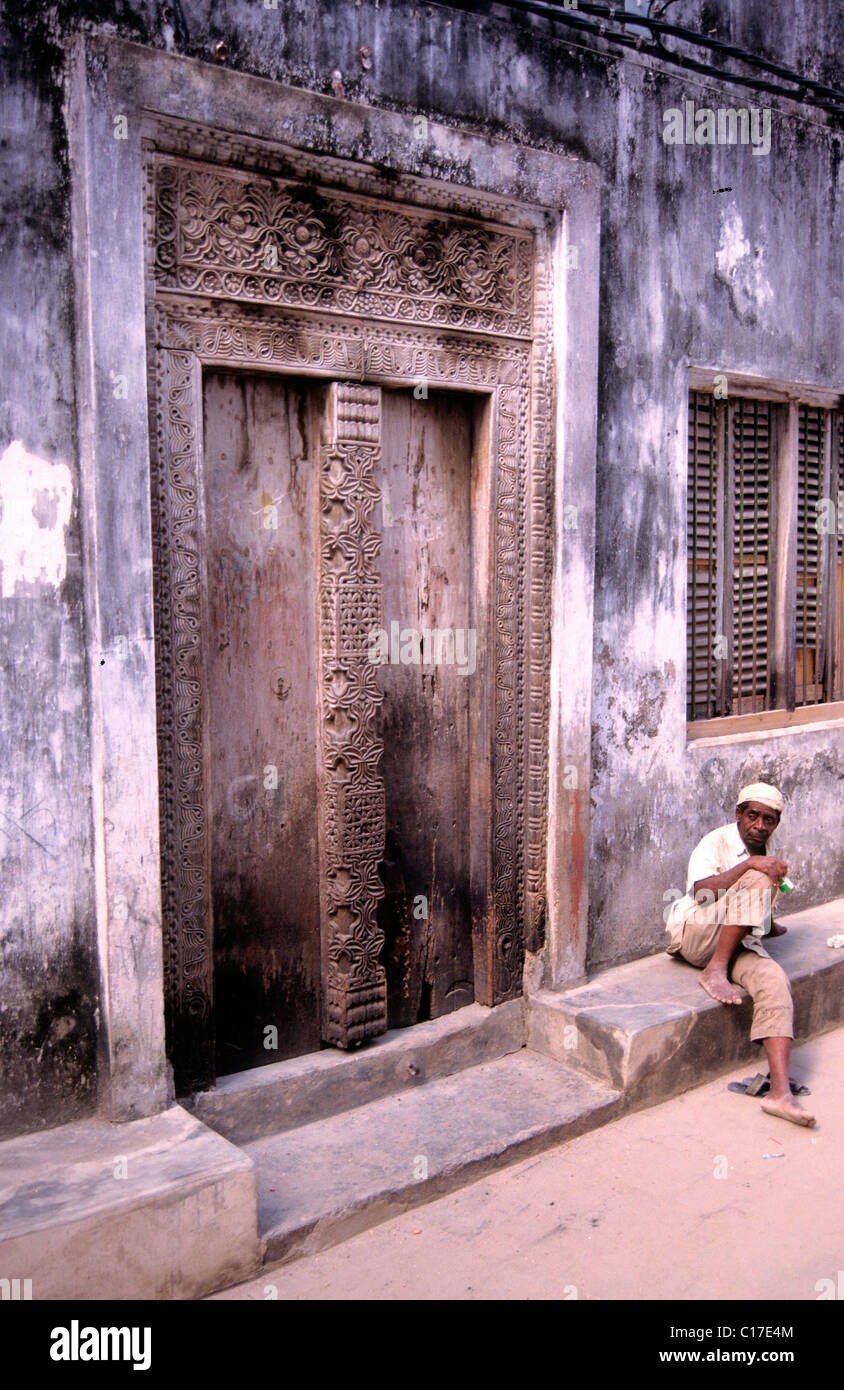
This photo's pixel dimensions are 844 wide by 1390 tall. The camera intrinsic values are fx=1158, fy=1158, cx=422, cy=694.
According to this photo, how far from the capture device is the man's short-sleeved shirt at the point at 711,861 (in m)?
4.49

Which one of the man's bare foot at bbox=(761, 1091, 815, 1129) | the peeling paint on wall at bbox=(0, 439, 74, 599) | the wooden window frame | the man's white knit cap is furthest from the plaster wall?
the man's bare foot at bbox=(761, 1091, 815, 1129)

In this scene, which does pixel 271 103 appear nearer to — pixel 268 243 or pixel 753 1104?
pixel 268 243

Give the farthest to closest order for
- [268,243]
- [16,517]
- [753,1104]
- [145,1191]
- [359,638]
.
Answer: [753,1104] < [359,638] < [268,243] < [16,517] < [145,1191]

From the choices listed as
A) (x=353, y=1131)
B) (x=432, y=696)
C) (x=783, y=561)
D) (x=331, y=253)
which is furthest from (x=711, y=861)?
(x=331, y=253)

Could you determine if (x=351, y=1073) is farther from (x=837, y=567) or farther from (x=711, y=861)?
(x=837, y=567)

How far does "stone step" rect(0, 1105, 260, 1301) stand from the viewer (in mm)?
2701

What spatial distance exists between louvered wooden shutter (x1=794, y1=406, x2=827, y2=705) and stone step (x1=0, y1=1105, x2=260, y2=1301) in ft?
12.9

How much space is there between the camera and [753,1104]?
418 cm

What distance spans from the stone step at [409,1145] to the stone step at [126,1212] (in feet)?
0.61

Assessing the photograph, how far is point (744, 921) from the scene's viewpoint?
436cm

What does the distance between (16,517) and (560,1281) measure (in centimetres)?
248

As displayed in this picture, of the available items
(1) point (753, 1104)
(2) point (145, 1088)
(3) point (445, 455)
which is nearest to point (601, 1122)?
(1) point (753, 1104)

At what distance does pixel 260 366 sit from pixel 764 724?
3.19 m

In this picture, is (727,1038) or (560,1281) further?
(727,1038)
